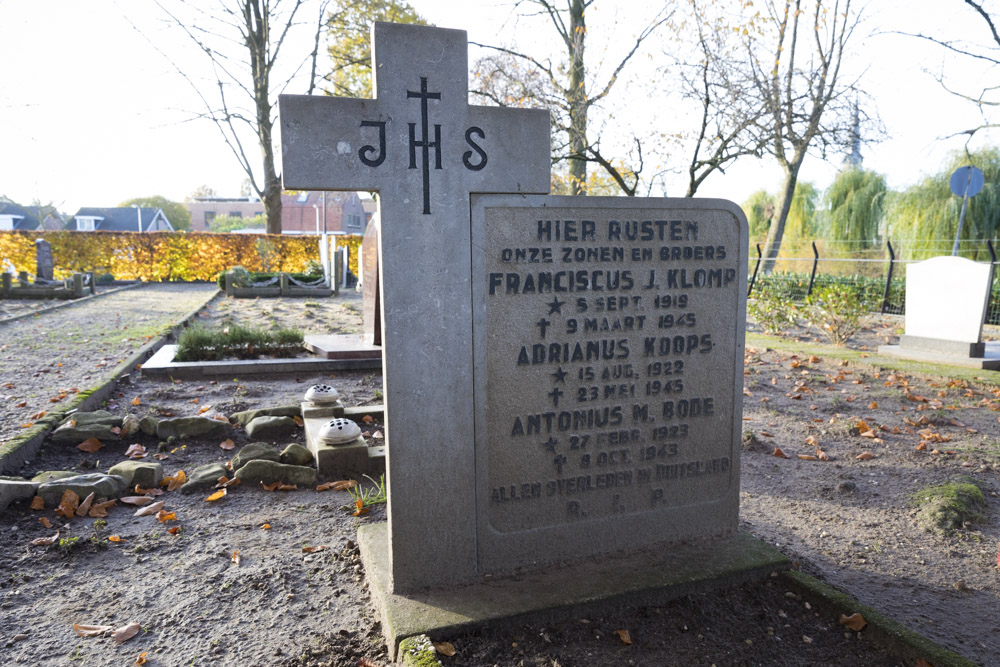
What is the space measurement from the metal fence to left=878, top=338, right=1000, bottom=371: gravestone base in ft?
5.93

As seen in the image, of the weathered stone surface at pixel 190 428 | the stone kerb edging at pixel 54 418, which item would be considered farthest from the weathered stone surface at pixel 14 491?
the weathered stone surface at pixel 190 428

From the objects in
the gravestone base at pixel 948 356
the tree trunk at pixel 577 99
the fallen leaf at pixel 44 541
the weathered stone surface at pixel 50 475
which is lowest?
the fallen leaf at pixel 44 541

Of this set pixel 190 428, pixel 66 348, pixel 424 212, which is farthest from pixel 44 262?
pixel 424 212

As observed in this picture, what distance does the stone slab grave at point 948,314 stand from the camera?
7.74m

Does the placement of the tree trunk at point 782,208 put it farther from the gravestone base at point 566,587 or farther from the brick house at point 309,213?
the brick house at point 309,213

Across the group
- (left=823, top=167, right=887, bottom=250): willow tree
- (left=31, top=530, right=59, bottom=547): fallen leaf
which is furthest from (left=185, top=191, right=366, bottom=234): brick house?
(left=31, top=530, right=59, bottom=547): fallen leaf

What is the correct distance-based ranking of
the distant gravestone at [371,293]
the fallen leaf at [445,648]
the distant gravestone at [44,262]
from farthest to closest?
the distant gravestone at [44,262] → the distant gravestone at [371,293] → the fallen leaf at [445,648]

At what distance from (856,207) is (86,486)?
24.3 m

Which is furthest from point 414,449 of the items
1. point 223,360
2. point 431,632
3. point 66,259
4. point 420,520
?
point 66,259

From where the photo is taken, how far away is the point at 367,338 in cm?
833

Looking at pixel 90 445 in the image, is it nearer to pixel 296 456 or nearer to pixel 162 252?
pixel 296 456

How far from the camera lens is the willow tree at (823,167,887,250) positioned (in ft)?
72.1

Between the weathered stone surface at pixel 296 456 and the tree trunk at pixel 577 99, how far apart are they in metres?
9.31

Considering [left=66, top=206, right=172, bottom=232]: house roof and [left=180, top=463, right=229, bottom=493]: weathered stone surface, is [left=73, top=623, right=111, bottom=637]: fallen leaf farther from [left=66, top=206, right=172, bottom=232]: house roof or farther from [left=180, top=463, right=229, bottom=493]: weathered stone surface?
[left=66, top=206, right=172, bottom=232]: house roof
